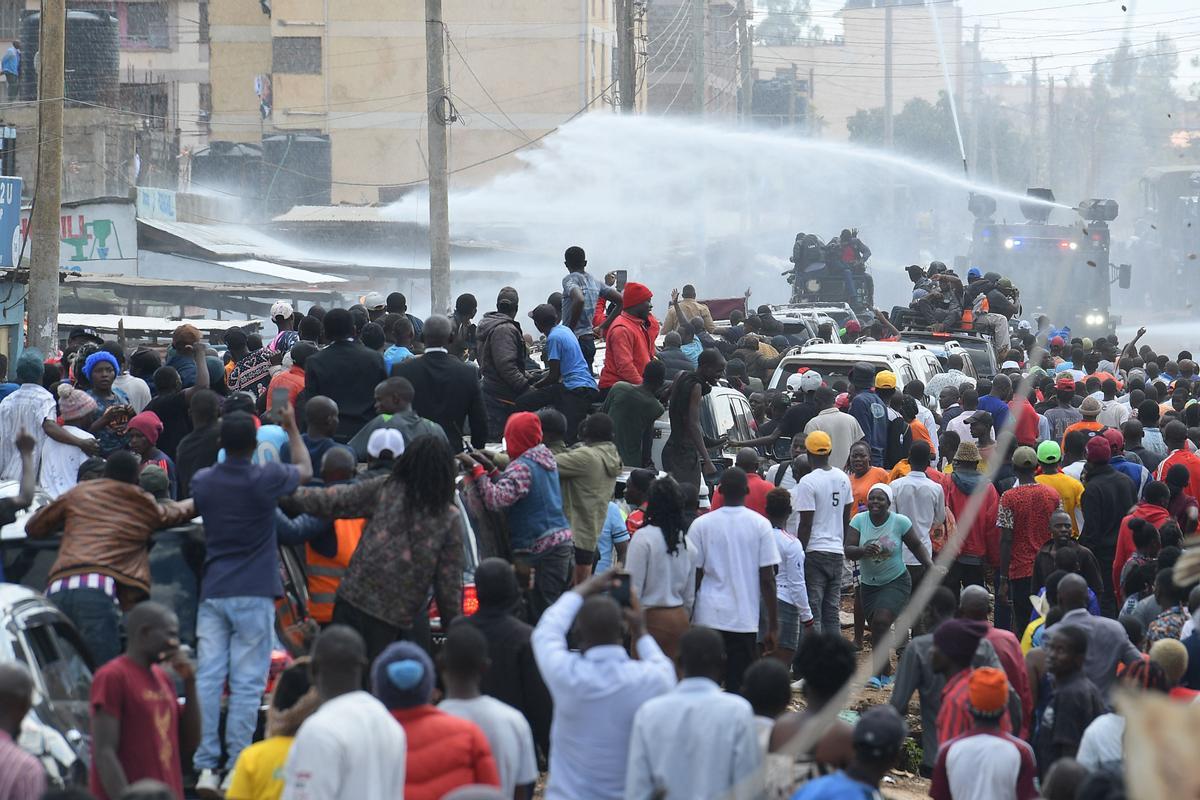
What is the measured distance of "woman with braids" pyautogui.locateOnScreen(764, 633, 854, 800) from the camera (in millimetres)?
5559

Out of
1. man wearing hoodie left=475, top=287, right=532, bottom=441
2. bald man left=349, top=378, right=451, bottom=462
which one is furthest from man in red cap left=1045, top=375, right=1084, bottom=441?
bald man left=349, top=378, right=451, bottom=462

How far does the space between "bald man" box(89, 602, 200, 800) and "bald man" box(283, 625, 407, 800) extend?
74 centimetres

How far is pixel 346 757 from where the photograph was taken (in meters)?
5.21

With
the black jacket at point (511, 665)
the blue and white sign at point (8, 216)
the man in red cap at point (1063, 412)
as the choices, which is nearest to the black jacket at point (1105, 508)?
the man in red cap at point (1063, 412)

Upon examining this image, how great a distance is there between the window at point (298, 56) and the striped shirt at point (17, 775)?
167 ft

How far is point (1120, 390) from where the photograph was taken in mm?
18750

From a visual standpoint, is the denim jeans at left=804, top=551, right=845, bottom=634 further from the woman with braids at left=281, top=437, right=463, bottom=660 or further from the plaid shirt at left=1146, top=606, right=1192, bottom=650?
the woman with braids at left=281, top=437, right=463, bottom=660

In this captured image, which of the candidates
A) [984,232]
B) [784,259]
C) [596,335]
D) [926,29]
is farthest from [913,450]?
[926,29]

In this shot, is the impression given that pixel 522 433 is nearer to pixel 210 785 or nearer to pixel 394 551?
pixel 394 551

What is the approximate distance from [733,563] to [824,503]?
6.46 feet

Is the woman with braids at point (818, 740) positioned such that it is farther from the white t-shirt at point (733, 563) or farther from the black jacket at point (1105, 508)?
the black jacket at point (1105, 508)

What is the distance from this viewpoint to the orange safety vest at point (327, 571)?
808 cm

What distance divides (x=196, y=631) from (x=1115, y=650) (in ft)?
14.4

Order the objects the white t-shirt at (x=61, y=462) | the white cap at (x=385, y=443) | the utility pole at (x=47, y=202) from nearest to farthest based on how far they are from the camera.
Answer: the white cap at (x=385, y=443)
the white t-shirt at (x=61, y=462)
the utility pole at (x=47, y=202)
